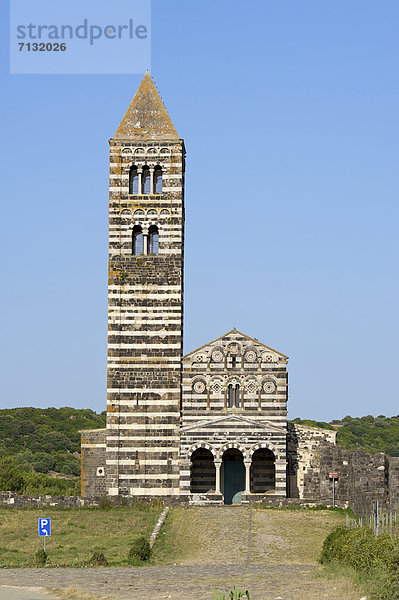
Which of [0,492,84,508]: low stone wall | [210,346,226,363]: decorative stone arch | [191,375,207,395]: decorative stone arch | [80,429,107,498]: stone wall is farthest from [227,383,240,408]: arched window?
[0,492,84,508]: low stone wall

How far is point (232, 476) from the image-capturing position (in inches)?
2157

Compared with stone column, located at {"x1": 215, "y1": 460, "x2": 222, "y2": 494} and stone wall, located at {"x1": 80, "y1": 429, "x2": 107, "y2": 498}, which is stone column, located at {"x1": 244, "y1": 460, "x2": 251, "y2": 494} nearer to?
stone column, located at {"x1": 215, "y1": 460, "x2": 222, "y2": 494}

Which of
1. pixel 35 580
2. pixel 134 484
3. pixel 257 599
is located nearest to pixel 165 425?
pixel 134 484

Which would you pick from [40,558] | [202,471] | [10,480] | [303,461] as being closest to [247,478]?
[202,471]

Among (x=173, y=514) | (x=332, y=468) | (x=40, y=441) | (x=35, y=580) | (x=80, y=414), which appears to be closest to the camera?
(x=35, y=580)

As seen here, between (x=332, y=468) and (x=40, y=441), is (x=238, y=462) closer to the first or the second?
(x=332, y=468)

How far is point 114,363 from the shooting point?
54969 mm

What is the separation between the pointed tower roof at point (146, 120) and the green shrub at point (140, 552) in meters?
24.9

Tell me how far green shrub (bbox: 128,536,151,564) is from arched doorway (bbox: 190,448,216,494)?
1568 cm

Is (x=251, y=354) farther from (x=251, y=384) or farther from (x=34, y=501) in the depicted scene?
(x=34, y=501)

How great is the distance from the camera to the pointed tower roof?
56.9 meters

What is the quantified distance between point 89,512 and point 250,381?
10.6 metres

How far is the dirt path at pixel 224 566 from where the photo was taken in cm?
2958

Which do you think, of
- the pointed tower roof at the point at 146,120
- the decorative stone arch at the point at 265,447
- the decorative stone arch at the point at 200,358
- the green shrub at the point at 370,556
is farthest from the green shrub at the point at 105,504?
the pointed tower roof at the point at 146,120
